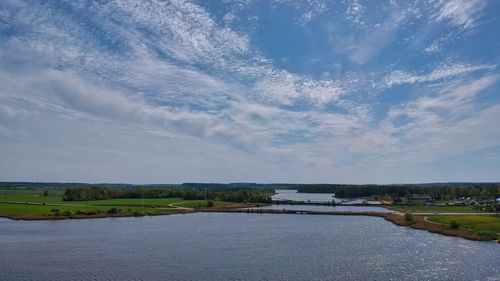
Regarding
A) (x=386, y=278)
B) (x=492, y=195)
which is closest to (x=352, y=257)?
(x=386, y=278)

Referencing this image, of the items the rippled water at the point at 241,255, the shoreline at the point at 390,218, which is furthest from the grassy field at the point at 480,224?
the rippled water at the point at 241,255

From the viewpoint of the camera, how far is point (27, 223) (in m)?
99.9

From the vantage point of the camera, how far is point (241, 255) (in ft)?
187

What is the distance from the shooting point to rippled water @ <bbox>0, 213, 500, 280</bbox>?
4612 cm

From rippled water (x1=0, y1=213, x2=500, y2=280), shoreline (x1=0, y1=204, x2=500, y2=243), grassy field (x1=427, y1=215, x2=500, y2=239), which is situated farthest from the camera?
grassy field (x1=427, y1=215, x2=500, y2=239)

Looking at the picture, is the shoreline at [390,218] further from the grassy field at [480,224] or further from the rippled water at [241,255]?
the rippled water at [241,255]

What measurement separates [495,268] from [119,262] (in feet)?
138

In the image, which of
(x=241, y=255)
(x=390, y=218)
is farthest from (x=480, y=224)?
(x=241, y=255)

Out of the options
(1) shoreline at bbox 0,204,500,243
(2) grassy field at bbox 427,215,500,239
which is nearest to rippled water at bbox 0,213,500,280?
(1) shoreline at bbox 0,204,500,243

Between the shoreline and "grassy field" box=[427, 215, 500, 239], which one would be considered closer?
the shoreline

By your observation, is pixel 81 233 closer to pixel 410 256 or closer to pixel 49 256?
pixel 49 256

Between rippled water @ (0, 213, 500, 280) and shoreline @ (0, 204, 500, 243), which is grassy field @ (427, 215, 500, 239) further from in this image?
rippled water @ (0, 213, 500, 280)

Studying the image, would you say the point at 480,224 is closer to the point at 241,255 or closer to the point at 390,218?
the point at 390,218

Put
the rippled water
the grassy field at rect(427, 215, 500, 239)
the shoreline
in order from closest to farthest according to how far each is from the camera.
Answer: the rippled water, the shoreline, the grassy field at rect(427, 215, 500, 239)
